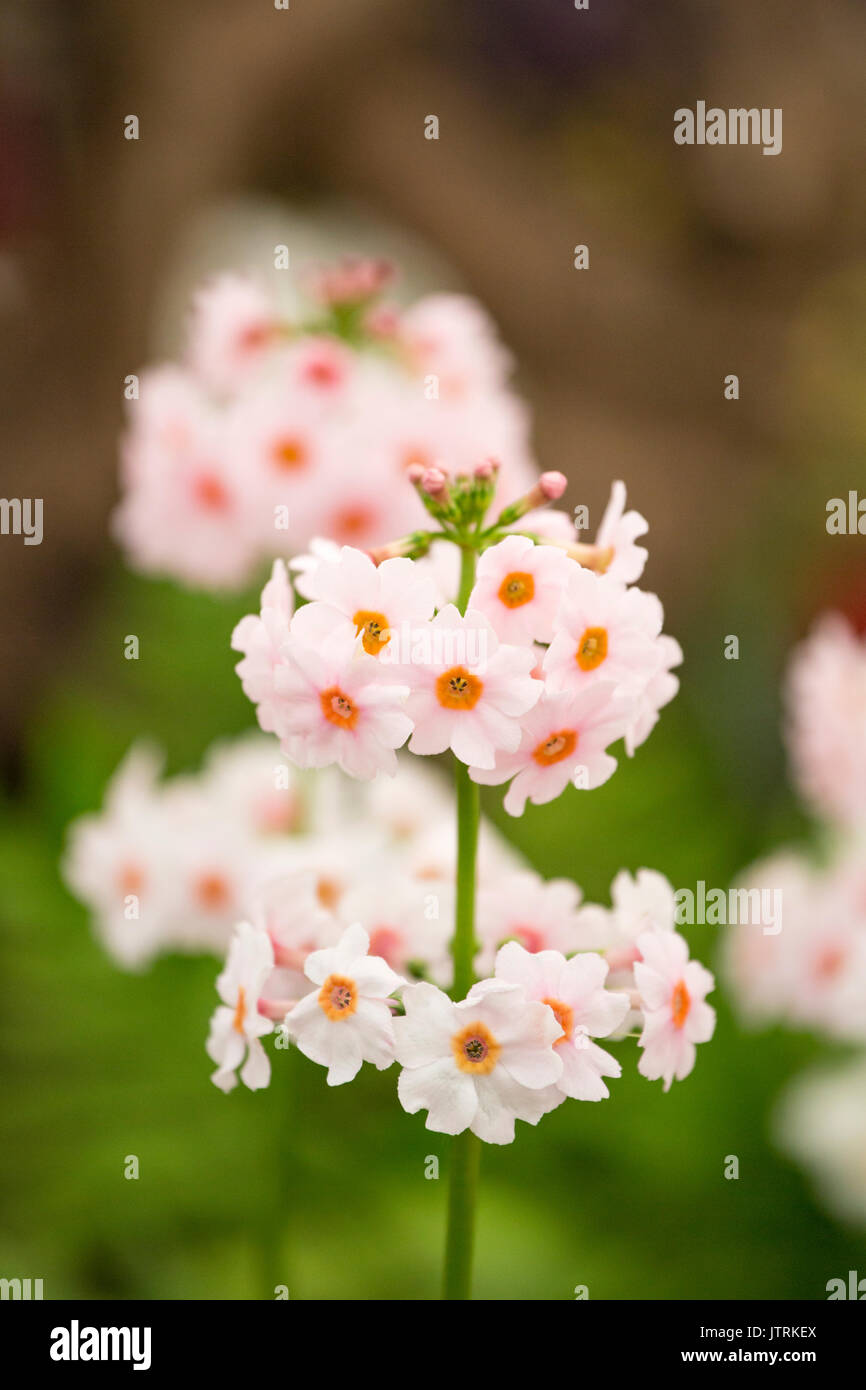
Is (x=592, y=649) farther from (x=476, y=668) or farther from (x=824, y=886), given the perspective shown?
(x=824, y=886)

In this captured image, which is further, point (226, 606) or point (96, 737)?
point (226, 606)

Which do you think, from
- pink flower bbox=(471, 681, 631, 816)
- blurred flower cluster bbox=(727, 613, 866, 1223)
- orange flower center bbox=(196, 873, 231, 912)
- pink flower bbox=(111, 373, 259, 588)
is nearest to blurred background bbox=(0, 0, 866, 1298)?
blurred flower cluster bbox=(727, 613, 866, 1223)

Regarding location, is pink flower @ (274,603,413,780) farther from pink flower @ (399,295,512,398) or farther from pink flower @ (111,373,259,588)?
pink flower @ (399,295,512,398)
